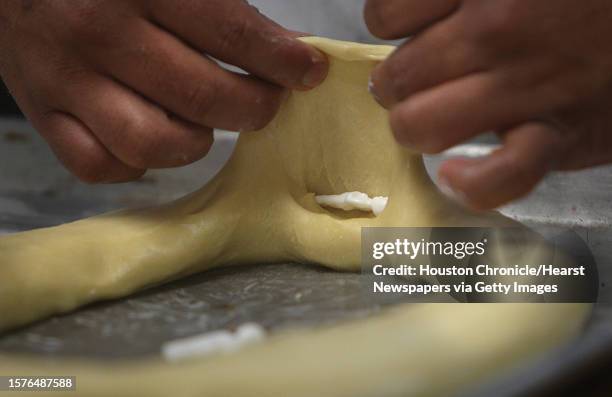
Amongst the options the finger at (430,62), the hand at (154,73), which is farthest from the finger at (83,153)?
the finger at (430,62)

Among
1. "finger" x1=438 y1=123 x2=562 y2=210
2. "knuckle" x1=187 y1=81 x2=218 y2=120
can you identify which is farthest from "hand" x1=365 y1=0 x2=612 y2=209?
"knuckle" x1=187 y1=81 x2=218 y2=120

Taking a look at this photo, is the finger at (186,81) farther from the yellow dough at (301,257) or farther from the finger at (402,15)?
the finger at (402,15)

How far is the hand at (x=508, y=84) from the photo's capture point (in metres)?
0.63

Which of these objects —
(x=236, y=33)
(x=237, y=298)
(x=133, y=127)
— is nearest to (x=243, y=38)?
(x=236, y=33)

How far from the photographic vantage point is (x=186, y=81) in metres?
0.83

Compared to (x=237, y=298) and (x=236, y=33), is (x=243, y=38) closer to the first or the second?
(x=236, y=33)

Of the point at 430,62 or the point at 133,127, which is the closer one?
the point at 430,62

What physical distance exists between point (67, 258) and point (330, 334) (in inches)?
12.2

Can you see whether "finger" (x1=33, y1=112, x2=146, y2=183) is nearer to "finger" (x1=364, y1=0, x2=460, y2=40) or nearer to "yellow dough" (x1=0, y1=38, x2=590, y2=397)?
"yellow dough" (x1=0, y1=38, x2=590, y2=397)

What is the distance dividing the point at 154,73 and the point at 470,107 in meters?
0.35

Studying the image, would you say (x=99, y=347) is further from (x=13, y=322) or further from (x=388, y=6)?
(x=388, y=6)

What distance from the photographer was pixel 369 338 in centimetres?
61

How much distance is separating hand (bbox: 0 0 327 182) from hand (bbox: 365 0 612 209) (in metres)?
0.18

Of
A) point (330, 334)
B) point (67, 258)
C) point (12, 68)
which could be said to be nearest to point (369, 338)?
point (330, 334)
